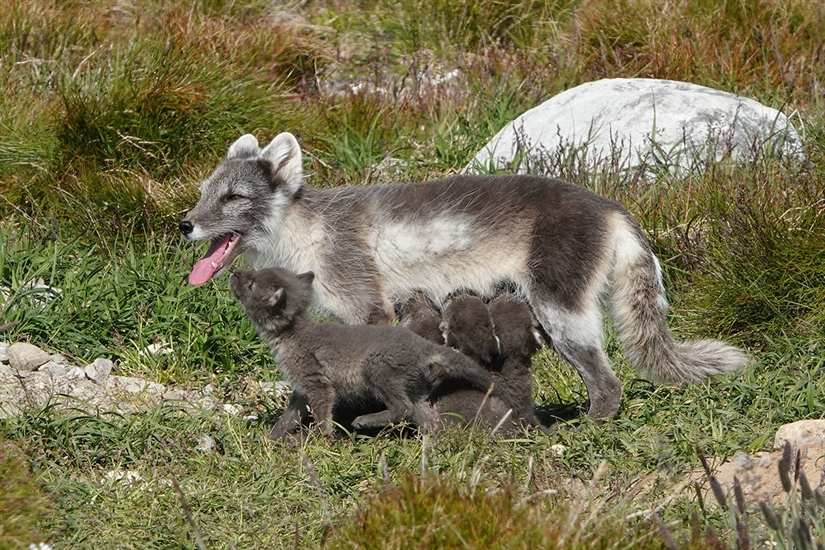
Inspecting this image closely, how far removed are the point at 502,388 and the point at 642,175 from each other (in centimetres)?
291

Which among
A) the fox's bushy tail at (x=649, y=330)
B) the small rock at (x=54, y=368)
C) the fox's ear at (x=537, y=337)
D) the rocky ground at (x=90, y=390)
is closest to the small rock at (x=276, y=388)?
the rocky ground at (x=90, y=390)

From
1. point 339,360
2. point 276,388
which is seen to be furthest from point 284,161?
point 339,360

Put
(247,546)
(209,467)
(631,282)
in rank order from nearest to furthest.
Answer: (247,546)
(209,467)
(631,282)

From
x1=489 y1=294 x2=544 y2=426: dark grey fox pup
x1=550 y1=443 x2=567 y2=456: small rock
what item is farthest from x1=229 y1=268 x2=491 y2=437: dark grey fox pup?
x1=550 y1=443 x2=567 y2=456: small rock

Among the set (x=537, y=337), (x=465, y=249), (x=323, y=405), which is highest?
(x=465, y=249)

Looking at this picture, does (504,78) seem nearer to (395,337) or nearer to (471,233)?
(471,233)

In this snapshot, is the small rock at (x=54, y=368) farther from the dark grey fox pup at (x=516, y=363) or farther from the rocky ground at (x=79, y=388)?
the dark grey fox pup at (x=516, y=363)

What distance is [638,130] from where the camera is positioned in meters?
8.29

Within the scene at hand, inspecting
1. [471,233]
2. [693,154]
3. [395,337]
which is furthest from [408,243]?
[693,154]

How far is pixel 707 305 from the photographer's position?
256 inches

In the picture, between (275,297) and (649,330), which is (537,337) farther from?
(275,297)

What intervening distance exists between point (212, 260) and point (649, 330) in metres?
2.41

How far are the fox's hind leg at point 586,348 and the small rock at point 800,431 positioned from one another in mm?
856

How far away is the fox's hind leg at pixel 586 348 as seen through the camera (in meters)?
5.52
